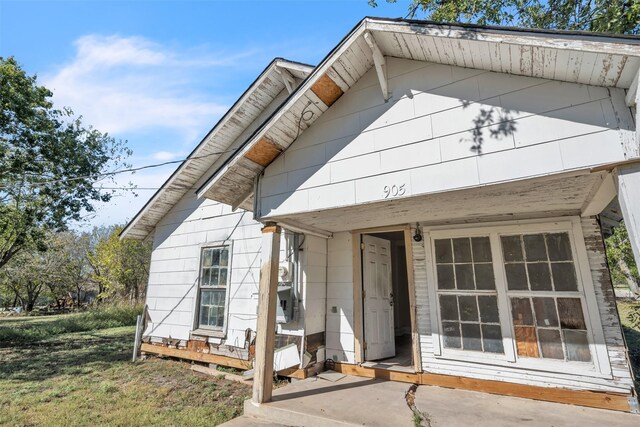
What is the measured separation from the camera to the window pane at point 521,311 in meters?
4.12

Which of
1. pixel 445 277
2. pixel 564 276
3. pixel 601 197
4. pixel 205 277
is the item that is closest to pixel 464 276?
pixel 445 277

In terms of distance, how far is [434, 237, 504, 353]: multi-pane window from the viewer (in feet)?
14.2

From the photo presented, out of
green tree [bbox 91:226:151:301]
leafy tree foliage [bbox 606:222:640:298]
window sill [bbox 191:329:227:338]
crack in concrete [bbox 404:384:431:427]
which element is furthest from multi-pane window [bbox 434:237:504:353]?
green tree [bbox 91:226:151:301]

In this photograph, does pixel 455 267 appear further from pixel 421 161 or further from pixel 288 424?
pixel 288 424

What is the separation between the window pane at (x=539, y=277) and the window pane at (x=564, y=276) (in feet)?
0.24

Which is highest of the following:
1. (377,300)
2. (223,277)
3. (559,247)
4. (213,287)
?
(559,247)

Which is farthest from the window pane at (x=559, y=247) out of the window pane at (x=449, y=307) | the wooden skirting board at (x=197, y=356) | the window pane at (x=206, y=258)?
the window pane at (x=206, y=258)

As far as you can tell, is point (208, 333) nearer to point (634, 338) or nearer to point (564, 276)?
point (564, 276)

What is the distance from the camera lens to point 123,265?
1997 centimetres

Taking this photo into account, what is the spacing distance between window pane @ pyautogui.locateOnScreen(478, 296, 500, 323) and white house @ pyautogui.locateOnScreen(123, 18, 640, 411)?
0.02 meters

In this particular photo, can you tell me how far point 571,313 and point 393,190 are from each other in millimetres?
2943

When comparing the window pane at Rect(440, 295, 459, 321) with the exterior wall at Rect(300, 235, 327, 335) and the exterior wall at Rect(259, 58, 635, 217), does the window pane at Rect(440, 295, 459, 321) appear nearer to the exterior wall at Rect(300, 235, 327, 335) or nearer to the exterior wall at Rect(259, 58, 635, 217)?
the exterior wall at Rect(300, 235, 327, 335)

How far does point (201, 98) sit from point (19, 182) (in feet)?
31.0

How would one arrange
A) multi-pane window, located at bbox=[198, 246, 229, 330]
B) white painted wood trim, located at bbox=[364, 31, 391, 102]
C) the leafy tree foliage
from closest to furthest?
1. white painted wood trim, located at bbox=[364, 31, 391, 102]
2. multi-pane window, located at bbox=[198, 246, 229, 330]
3. the leafy tree foliage
